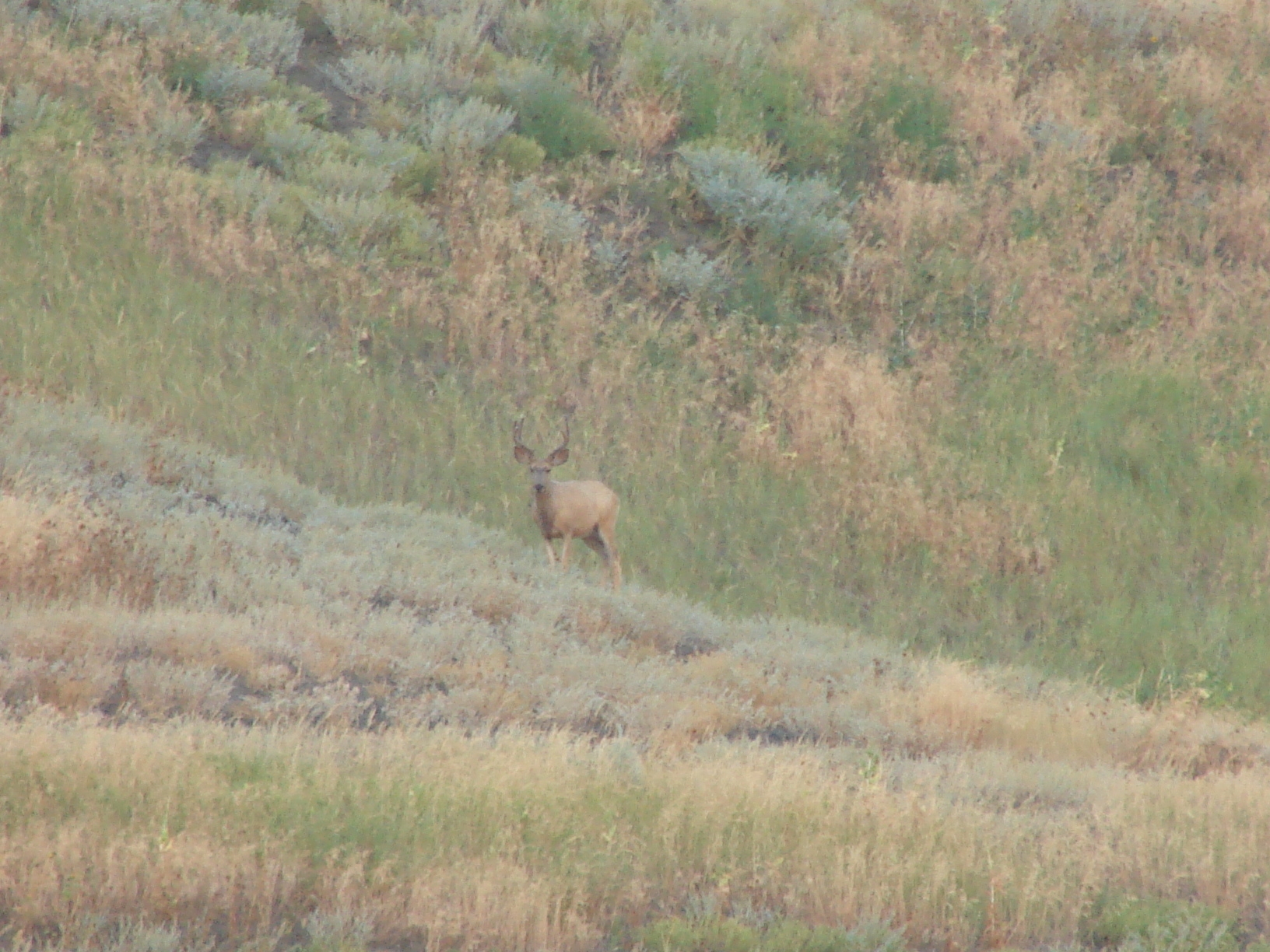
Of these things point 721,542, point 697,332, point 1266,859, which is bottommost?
point 721,542

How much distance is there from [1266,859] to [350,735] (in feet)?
13.9

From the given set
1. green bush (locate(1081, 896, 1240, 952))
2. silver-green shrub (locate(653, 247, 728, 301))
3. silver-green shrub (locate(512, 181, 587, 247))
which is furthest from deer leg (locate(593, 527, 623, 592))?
green bush (locate(1081, 896, 1240, 952))

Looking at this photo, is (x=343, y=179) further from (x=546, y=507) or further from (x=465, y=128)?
(x=546, y=507)

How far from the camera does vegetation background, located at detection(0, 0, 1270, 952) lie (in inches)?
231

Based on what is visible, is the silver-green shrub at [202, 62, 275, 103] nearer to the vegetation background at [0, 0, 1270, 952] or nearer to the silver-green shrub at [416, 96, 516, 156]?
the vegetation background at [0, 0, 1270, 952]

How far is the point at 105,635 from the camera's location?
7.89 metres

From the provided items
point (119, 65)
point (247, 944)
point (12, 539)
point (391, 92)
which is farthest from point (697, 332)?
point (247, 944)

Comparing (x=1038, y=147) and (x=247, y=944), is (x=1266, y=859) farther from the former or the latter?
(x=1038, y=147)

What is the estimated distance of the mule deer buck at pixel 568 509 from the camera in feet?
38.1

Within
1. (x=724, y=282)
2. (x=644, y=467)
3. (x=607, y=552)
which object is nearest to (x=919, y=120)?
(x=724, y=282)

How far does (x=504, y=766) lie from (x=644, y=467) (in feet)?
24.6

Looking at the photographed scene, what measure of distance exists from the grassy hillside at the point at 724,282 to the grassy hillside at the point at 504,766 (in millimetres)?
1926

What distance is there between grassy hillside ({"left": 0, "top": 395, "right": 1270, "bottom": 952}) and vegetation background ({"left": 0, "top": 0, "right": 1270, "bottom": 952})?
30 mm

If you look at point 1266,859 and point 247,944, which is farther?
point 1266,859
